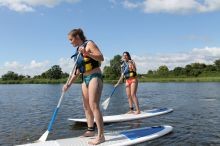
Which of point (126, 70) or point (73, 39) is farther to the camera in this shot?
point (126, 70)

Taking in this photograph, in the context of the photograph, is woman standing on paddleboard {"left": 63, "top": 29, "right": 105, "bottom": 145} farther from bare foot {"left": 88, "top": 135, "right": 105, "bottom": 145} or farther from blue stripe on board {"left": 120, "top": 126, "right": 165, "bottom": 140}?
blue stripe on board {"left": 120, "top": 126, "right": 165, "bottom": 140}

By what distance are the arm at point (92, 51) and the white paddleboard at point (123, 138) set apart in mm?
1833

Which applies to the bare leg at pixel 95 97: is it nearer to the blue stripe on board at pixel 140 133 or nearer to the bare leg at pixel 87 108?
the bare leg at pixel 87 108

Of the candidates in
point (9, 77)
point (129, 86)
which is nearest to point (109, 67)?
point (9, 77)

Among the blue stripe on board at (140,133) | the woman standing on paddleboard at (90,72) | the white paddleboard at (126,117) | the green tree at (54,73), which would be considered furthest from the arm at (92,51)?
the green tree at (54,73)

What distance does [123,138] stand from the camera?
787 cm

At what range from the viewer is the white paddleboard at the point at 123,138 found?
290 inches

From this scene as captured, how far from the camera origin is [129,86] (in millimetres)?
12453

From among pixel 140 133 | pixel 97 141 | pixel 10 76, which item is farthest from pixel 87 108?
pixel 10 76

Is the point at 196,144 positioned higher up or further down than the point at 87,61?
further down

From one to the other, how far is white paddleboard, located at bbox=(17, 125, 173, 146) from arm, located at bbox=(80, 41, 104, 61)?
183cm

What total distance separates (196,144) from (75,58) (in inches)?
133

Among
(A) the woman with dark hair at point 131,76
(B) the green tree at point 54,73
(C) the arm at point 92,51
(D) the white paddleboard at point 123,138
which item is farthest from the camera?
(B) the green tree at point 54,73

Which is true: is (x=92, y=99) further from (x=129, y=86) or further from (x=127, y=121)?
(x=129, y=86)
